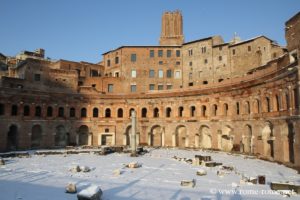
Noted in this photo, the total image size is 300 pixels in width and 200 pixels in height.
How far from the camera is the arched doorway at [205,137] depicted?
125ft

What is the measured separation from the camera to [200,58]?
155 feet

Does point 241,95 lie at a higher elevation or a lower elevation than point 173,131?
higher

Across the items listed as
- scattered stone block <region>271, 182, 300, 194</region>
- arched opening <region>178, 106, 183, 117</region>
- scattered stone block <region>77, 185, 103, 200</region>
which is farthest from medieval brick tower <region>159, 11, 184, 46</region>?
scattered stone block <region>77, 185, 103, 200</region>

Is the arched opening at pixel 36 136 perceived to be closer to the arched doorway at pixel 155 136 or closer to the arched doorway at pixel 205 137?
the arched doorway at pixel 155 136

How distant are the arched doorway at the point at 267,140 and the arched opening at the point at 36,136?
29.6 meters

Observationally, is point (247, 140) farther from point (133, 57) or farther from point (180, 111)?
point (133, 57)

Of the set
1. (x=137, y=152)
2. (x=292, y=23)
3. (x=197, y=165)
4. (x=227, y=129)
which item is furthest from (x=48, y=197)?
(x=227, y=129)

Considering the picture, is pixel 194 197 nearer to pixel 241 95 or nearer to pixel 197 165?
pixel 197 165

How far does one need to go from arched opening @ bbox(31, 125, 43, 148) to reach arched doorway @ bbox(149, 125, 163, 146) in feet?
53.9

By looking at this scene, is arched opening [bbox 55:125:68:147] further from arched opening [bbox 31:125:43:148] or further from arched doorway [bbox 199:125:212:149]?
arched doorway [bbox 199:125:212:149]

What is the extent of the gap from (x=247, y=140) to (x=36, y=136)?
2915 centimetres

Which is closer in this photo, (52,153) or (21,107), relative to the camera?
(52,153)

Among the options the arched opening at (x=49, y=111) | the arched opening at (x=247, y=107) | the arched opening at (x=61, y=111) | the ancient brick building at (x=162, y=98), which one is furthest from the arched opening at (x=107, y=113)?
the arched opening at (x=247, y=107)

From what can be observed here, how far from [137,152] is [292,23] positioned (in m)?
21.0
